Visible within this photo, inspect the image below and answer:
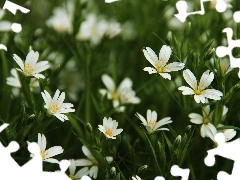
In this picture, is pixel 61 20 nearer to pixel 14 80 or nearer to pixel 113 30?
pixel 113 30

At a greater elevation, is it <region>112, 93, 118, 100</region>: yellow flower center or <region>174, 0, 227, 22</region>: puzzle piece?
<region>174, 0, 227, 22</region>: puzzle piece

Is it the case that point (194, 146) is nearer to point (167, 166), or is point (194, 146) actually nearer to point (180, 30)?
point (167, 166)

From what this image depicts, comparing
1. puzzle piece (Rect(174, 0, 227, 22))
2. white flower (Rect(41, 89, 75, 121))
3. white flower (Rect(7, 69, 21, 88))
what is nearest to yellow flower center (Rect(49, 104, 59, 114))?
white flower (Rect(41, 89, 75, 121))

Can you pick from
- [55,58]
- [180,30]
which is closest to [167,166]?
[55,58]

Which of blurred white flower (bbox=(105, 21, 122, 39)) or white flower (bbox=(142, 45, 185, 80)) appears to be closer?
white flower (bbox=(142, 45, 185, 80))

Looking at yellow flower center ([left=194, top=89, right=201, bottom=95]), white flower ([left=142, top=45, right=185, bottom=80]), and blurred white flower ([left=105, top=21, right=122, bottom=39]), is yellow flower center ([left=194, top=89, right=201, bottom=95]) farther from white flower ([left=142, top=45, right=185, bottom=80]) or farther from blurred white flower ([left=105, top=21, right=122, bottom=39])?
blurred white flower ([left=105, top=21, right=122, bottom=39])

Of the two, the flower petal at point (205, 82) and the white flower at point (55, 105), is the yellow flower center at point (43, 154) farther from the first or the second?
the flower petal at point (205, 82)
